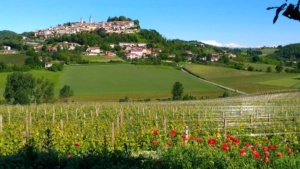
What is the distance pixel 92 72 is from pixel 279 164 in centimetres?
6969

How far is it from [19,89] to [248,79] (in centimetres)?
3839

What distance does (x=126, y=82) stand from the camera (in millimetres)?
67688

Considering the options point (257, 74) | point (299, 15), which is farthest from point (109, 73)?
point (299, 15)

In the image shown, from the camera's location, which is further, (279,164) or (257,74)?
(257,74)

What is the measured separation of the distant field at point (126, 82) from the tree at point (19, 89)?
6979mm

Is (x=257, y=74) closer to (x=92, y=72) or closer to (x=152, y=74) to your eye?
(x=152, y=74)

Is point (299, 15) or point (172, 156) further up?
point (299, 15)

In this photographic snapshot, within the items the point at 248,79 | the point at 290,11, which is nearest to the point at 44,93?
the point at 248,79

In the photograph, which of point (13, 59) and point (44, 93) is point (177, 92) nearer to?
point (44, 93)

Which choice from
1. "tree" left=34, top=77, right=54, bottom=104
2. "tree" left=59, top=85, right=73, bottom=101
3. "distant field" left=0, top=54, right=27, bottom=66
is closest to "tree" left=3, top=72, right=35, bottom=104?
"tree" left=34, top=77, right=54, bottom=104

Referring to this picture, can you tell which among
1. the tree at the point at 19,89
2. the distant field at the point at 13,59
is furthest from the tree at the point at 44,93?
the distant field at the point at 13,59

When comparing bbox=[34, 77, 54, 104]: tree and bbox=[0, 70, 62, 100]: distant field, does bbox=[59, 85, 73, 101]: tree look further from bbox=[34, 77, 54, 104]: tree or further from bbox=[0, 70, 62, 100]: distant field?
bbox=[0, 70, 62, 100]: distant field

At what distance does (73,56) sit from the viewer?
294 feet

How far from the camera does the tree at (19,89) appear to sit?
4906 centimetres
